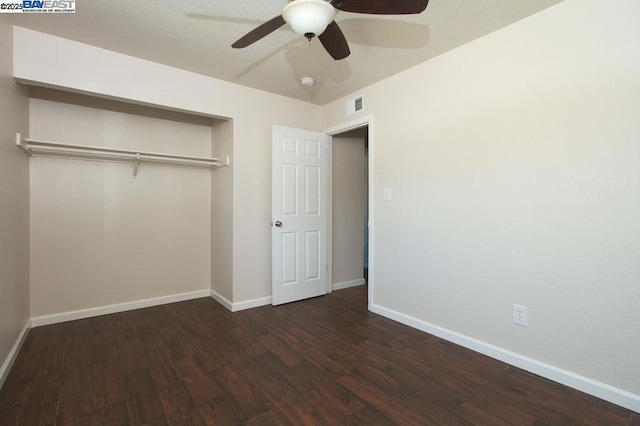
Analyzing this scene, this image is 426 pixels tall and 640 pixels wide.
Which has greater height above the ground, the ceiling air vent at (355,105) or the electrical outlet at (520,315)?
the ceiling air vent at (355,105)

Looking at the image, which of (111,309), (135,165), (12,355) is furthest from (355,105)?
(12,355)

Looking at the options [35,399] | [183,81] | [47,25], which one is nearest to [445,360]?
[35,399]

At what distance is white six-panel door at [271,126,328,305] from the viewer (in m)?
3.40

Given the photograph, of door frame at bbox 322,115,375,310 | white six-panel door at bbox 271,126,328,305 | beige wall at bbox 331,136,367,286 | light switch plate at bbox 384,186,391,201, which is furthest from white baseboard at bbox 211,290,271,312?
light switch plate at bbox 384,186,391,201

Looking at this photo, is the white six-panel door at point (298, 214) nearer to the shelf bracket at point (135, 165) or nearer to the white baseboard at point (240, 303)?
the white baseboard at point (240, 303)

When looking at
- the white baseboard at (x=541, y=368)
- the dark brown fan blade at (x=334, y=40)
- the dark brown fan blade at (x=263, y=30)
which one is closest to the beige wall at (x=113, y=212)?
the dark brown fan blade at (x=263, y=30)

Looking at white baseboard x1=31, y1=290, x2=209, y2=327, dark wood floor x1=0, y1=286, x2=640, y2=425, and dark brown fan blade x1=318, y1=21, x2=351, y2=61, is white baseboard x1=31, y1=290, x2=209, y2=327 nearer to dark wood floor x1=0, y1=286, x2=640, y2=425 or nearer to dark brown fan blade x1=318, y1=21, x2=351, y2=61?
dark wood floor x1=0, y1=286, x2=640, y2=425

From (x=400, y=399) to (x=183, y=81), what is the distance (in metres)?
3.22

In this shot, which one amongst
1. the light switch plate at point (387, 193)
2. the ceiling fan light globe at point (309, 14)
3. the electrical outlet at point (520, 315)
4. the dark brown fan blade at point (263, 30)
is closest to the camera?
the ceiling fan light globe at point (309, 14)

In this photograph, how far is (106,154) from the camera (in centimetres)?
302

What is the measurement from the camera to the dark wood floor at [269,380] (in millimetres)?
1643

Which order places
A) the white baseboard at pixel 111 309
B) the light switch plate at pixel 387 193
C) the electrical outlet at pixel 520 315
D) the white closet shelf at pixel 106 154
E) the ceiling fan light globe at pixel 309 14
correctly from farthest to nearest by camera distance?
1. the light switch plate at pixel 387 193
2. the white baseboard at pixel 111 309
3. the white closet shelf at pixel 106 154
4. the electrical outlet at pixel 520 315
5. the ceiling fan light globe at pixel 309 14

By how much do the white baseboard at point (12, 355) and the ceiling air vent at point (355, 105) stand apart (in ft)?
11.7

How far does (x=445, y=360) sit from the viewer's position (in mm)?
2225
